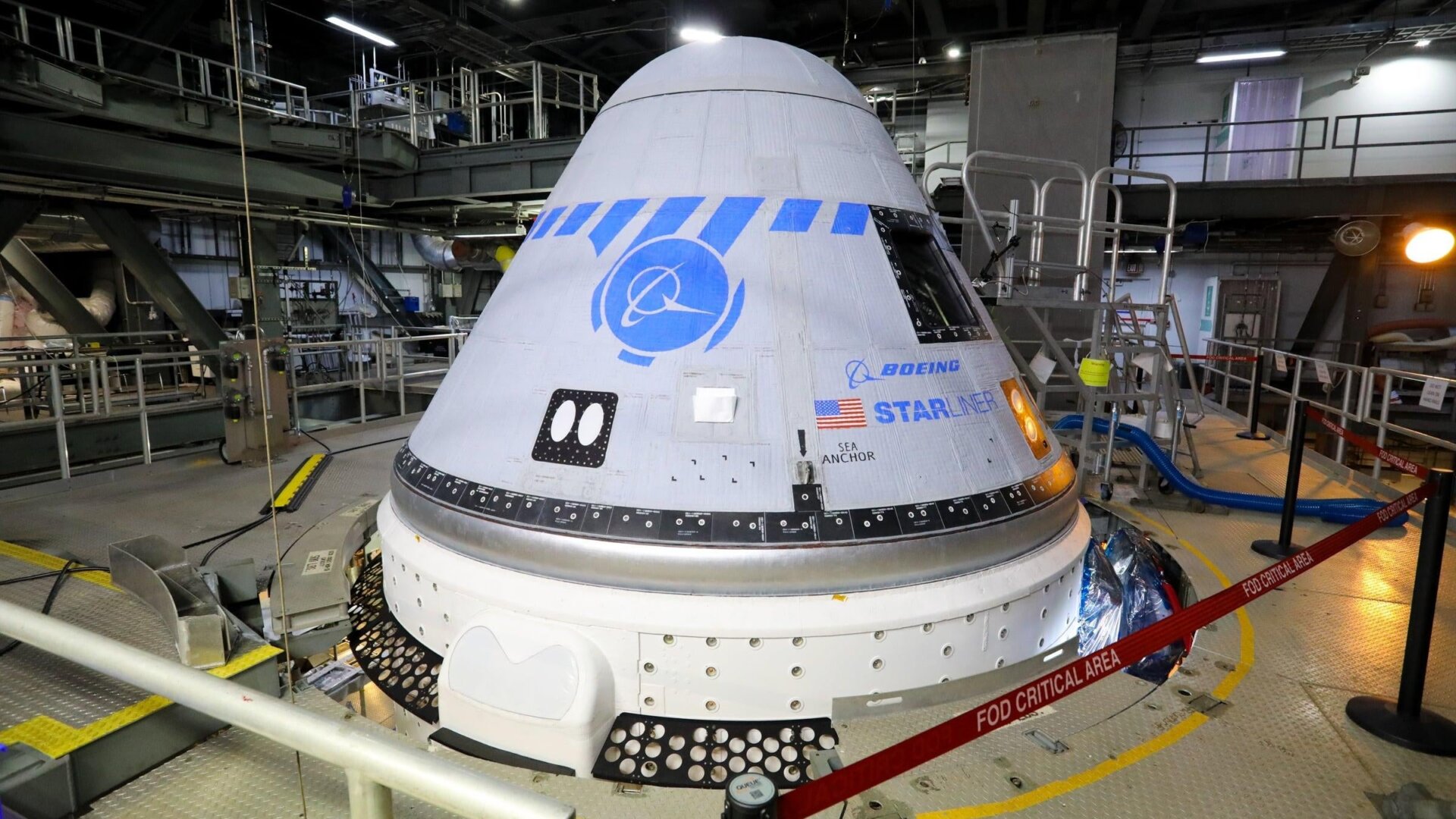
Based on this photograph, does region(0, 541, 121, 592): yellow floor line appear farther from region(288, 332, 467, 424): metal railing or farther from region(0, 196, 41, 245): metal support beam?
region(0, 196, 41, 245): metal support beam

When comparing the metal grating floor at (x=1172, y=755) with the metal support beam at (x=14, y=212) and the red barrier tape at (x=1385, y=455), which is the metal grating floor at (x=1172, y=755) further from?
the metal support beam at (x=14, y=212)

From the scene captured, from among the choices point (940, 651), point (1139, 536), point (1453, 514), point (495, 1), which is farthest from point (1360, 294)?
point (495, 1)

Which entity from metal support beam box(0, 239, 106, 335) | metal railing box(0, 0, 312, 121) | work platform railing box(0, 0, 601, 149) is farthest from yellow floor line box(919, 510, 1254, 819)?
metal support beam box(0, 239, 106, 335)

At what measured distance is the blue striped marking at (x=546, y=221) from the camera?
427 centimetres

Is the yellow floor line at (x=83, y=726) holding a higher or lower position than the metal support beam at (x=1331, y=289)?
lower

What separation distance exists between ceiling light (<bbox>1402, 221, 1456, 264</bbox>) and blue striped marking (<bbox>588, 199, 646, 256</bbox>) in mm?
15741

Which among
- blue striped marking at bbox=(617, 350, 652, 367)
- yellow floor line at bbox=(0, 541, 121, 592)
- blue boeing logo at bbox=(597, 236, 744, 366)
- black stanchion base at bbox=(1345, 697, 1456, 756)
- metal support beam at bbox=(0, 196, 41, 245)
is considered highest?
metal support beam at bbox=(0, 196, 41, 245)

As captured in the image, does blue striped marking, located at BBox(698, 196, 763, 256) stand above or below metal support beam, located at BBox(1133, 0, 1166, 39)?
below

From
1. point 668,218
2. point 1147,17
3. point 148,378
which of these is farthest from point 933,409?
point 148,378

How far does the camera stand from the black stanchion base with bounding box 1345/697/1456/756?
122 inches

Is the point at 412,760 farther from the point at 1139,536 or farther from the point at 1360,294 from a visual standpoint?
the point at 1360,294

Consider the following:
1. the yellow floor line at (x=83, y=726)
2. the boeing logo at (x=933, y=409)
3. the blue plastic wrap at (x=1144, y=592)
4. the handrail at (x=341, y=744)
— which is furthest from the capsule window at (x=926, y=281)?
the yellow floor line at (x=83, y=726)

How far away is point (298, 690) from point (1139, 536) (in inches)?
223

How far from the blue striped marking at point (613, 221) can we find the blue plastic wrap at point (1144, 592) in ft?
13.6
